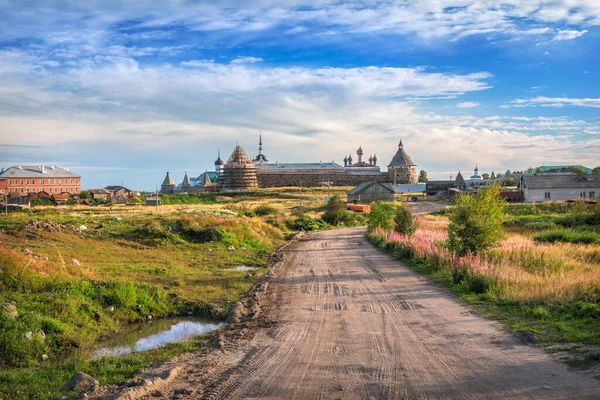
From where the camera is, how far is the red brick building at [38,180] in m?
93.7

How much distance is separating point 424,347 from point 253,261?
13782 millimetres

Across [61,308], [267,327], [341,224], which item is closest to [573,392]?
[267,327]

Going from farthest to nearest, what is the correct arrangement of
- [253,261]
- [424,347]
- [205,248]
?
[205,248]
[253,261]
[424,347]

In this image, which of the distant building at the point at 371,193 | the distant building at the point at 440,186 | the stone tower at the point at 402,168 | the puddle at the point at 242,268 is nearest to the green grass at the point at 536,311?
the puddle at the point at 242,268

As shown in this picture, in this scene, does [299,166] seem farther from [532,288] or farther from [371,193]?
[532,288]

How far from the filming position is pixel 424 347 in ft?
26.5

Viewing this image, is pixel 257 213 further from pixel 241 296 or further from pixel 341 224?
pixel 241 296

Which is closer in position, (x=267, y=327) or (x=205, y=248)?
(x=267, y=327)

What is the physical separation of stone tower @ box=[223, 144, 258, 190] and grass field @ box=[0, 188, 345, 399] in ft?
281

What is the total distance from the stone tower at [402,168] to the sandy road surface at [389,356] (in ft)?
359

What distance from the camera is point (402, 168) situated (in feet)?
398

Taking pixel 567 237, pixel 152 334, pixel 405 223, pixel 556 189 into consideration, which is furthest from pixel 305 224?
pixel 556 189

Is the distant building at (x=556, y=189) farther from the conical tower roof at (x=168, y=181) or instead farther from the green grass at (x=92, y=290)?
the conical tower roof at (x=168, y=181)

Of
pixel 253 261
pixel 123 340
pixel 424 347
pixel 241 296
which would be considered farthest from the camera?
pixel 253 261
